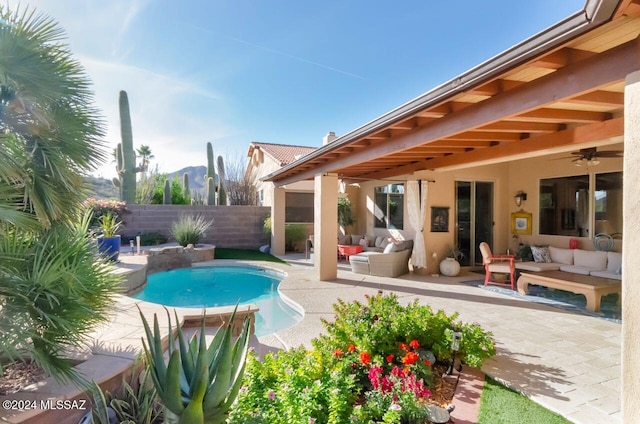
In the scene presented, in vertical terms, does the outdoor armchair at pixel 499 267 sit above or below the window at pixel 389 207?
below

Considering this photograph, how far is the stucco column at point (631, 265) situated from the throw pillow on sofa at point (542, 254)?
817 centimetres

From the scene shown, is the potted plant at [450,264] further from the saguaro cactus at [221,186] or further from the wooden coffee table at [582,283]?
the saguaro cactus at [221,186]

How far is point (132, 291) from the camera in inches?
380

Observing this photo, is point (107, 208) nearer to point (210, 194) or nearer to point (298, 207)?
point (210, 194)

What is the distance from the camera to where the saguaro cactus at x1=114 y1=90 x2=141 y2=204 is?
17641mm

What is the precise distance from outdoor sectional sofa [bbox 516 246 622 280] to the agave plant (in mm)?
9075

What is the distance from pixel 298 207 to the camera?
1933cm

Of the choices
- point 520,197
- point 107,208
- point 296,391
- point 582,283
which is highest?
point 520,197

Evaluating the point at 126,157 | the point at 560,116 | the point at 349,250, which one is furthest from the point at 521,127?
the point at 126,157

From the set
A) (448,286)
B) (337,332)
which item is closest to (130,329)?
(337,332)

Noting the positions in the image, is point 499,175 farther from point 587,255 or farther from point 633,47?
point 633,47

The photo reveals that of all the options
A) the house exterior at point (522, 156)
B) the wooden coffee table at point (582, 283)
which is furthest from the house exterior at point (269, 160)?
the wooden coffee table at point (582, 283)

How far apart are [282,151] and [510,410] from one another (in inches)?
866

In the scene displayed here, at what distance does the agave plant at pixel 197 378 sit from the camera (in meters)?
2.38
